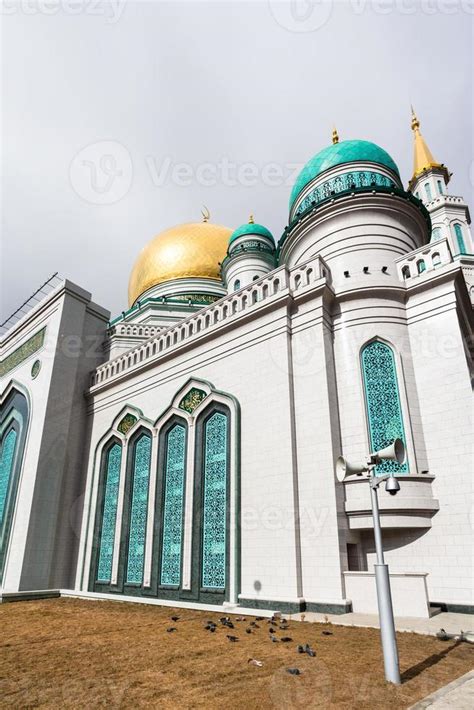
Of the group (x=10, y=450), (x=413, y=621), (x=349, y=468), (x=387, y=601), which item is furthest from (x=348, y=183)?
(x=10, y=450)

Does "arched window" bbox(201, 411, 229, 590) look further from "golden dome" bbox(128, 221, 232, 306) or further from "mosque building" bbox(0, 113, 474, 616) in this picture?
"golden dome" bbox(128, 221, 232, 306)

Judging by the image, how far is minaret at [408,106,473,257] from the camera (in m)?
19.7

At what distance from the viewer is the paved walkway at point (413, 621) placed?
5.53 m

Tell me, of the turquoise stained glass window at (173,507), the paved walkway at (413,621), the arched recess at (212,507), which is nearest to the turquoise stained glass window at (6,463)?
the turquoise stained glass window at (173,507)

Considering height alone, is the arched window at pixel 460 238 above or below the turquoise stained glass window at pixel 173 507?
above

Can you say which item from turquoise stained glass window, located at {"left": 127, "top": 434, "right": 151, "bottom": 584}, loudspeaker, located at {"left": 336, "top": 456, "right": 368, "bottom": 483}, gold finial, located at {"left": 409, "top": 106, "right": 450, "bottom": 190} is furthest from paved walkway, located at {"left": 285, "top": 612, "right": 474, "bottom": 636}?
gold finial, located at {"left": 409, "top": 106, "right": 450, "bottom": 190}

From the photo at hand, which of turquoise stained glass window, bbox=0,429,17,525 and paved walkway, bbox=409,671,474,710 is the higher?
turquoise stained glass window, bbox=0,429,17,525

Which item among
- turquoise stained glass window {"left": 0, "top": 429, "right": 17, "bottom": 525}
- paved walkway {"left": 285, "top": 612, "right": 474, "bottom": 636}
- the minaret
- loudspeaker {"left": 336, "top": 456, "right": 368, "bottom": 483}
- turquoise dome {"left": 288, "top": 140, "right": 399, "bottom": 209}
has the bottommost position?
paved walkway {"left": 285, "top": 612, "right": 474, "bottom": 636}

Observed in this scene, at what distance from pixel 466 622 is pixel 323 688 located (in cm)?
361

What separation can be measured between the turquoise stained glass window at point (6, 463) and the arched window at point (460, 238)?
19138 millimetres

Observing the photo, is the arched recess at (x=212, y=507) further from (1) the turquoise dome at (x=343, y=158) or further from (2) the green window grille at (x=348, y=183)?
(1) the turquoise dome at (x=343, y=158)

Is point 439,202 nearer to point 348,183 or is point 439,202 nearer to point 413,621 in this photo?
point 348,183

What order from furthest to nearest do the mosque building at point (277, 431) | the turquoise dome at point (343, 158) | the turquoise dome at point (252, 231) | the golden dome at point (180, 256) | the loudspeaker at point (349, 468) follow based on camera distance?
the golden dome at point (180, 256)
the turquoise dome at point (252, 231)
the turquoise dome at point (343, 158)
the mosque building at point (277, 431)
the loudspeaker at point (349, 468)

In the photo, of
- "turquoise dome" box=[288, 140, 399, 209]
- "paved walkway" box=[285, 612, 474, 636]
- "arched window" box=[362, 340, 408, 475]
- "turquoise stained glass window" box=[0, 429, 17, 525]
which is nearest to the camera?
"paved walkway" box=[285, 612, 474, 636]
